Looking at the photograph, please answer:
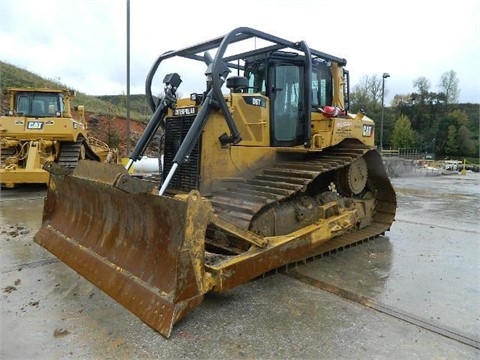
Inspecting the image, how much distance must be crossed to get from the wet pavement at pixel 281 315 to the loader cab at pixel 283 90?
1.66 metres

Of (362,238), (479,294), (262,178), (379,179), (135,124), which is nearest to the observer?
(479,294)

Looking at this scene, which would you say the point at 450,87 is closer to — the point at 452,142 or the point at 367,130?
the point at 452,142

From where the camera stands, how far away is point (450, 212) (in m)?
8.49

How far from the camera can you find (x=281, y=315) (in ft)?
10.6

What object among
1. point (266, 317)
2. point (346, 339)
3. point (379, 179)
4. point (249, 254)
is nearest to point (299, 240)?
point (249, 254)

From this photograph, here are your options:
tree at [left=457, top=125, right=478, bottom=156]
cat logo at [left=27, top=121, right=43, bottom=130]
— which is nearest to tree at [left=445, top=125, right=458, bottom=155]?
tree at [left=457, top=125, right=478, bottom=156]

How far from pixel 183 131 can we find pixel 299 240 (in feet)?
6.20

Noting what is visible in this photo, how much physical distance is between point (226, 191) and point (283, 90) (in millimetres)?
1579

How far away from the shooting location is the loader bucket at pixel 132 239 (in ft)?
9.53

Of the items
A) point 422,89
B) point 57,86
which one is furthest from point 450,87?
point 57,86

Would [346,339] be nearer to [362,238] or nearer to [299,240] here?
[299,240]

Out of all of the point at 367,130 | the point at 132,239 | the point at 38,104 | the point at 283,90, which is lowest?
the point at 132,239

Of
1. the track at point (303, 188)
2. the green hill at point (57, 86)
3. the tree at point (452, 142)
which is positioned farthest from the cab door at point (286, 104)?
the tree at point (452, 142)

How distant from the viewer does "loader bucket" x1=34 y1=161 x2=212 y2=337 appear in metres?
2.90
